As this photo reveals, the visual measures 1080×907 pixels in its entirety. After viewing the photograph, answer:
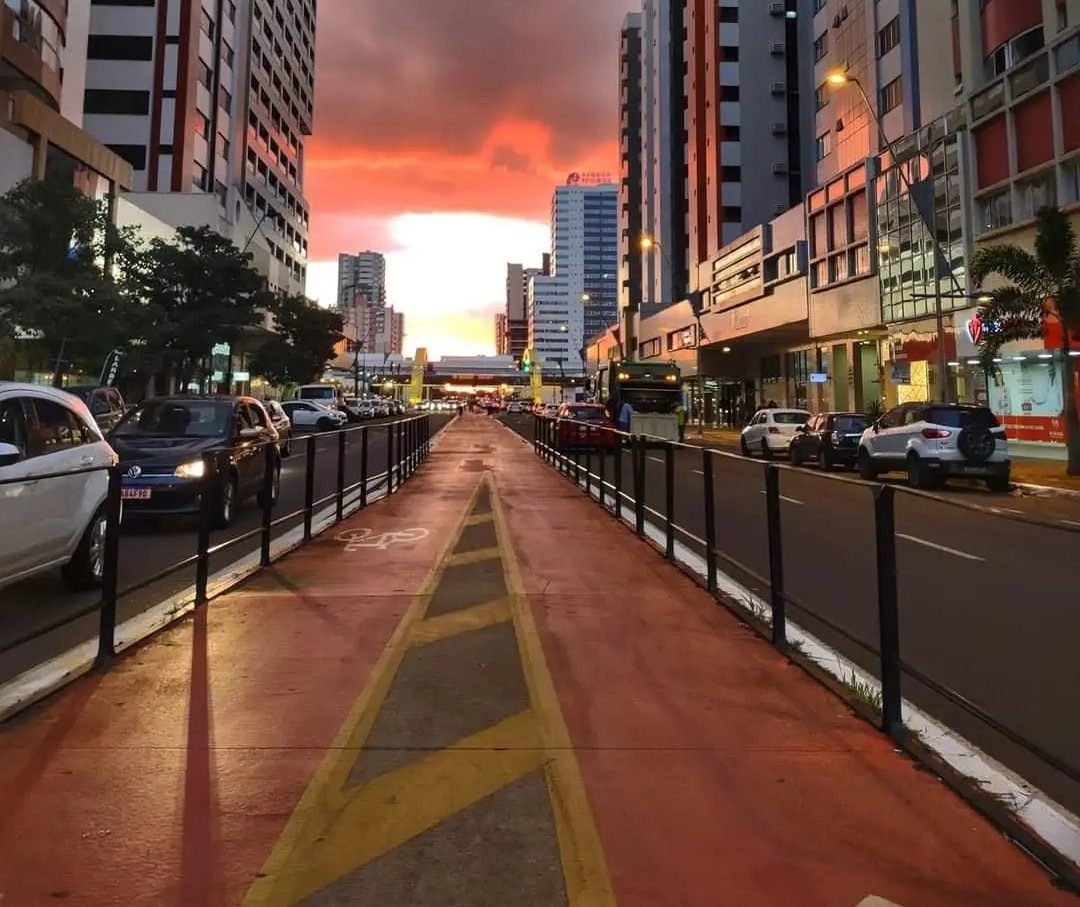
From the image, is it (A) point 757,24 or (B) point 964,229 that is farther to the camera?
(A) point 757,24

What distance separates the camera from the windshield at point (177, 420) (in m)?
11.9

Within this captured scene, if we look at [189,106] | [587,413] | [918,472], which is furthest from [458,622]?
[189,106]

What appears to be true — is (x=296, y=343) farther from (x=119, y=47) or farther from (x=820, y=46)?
(x=820, y=46)

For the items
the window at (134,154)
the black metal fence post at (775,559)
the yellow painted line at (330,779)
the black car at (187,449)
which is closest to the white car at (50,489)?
the black car at (187,449)

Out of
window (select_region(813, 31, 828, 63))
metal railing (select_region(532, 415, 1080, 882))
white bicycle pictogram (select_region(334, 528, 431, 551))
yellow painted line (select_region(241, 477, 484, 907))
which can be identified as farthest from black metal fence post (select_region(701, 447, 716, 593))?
window (select_region(813, 31, 828, 63))

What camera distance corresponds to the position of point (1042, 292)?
19.6 m

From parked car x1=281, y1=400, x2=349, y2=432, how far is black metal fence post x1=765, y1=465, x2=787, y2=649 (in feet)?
127

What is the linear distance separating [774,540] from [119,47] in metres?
66.0

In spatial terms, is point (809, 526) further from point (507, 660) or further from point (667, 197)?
point (667, 197)

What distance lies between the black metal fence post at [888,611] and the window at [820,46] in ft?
183

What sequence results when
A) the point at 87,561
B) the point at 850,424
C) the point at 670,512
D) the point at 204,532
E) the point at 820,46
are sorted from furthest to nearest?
the point at 820,46 < the point at 850,424 < the point at 670,512 < the point at 87,561 < the point at 204,532

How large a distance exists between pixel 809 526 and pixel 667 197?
7087 cm

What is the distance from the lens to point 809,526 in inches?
445

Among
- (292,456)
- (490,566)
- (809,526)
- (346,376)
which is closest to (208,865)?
(490,566)
